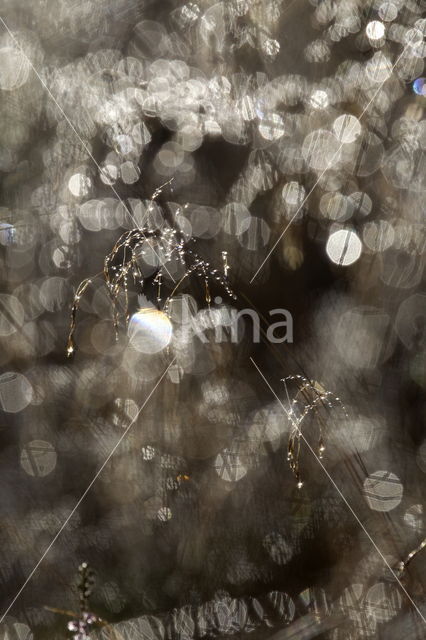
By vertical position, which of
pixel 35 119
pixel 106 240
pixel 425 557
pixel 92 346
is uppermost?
pixel 35 119

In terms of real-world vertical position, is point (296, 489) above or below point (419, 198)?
below

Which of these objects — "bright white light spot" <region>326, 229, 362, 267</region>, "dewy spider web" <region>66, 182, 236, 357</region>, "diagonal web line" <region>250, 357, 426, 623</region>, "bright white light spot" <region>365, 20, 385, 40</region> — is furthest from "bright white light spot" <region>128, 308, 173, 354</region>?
"bright white light spot" <region>365, 20, 385, 40</region>

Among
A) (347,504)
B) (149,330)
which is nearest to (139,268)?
(149,330)

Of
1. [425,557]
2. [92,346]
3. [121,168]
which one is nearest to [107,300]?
[92,346]

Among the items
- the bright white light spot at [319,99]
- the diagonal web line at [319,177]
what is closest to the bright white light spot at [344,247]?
the diagonal web line at [319,177]

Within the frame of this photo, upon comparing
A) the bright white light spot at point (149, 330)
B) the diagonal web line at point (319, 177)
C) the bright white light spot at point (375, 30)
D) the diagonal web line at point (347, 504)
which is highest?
the bright white light spot at point (375, 30)

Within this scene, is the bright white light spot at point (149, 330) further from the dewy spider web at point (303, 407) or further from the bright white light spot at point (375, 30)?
the bright white light spot at point (375, 30)

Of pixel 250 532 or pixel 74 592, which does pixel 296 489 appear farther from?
pixel 74 592
